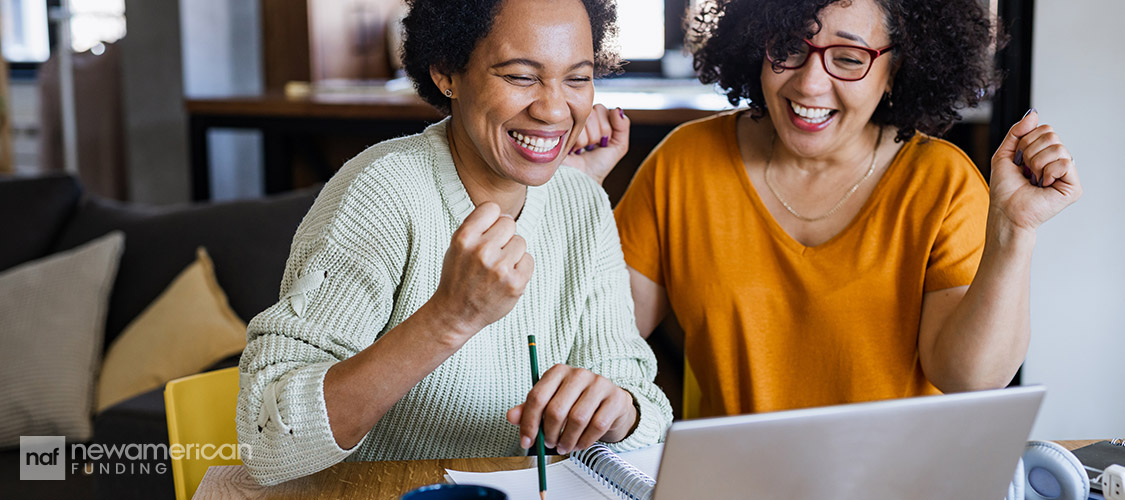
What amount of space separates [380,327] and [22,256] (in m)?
1.89

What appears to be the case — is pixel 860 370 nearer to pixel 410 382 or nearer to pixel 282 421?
pixel 410 382

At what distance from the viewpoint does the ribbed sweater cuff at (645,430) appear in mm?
1175

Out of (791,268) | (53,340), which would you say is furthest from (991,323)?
(53,340)

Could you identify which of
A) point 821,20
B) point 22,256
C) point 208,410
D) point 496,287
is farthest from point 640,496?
point 22,256

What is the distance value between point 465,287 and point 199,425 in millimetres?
558

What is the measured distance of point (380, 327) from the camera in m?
1.19

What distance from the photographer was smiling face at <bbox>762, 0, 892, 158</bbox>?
1402 mm

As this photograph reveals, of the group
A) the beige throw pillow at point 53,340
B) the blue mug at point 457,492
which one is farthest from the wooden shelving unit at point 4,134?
the blue mug at point 457,492

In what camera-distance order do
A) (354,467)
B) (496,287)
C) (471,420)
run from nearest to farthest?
(496,287), (354,467), (471,420)

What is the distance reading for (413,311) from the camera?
4.02ft

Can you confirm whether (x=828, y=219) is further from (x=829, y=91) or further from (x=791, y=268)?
(x=829, y=91)

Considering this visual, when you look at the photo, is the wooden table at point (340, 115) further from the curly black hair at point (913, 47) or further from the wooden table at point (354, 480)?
the wooden table at point (354, 480)

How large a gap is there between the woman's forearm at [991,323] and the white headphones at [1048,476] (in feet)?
→ 1.12

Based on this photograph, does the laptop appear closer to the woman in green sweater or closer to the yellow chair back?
the woman in green sweater
